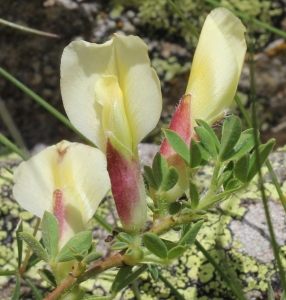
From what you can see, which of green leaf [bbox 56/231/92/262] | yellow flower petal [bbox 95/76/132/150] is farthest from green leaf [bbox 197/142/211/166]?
green leaf [bbox 56/231/92/262]

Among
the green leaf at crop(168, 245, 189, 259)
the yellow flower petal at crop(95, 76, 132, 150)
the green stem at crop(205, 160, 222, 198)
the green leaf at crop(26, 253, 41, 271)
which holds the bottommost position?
the green leaf at crop(26, 253, 41, 271)

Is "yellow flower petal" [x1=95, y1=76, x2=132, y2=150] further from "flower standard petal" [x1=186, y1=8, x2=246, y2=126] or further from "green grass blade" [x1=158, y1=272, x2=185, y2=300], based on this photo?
"green grass blade" [x1=158, y1=272, x2=185, y2=300]

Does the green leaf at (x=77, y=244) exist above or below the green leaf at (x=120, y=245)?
below

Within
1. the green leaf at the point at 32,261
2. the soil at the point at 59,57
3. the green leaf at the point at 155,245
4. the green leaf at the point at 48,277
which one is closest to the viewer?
the green leaf at the point at 155,245

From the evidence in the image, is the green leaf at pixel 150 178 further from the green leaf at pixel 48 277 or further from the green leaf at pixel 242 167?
the green leaf at pixel 48 277

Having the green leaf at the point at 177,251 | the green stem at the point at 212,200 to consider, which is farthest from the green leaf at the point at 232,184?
the green leaf at the point at 177,251

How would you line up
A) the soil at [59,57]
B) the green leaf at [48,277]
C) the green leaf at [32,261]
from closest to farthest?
1. the green leaf at [48,277]
2. the green leaf at [32,261]
3. the soil at [59,57]
